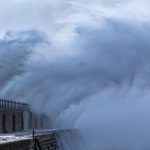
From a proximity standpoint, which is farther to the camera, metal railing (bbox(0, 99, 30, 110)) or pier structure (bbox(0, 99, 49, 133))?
metal railing (bbox(0, 99, 30, 110))

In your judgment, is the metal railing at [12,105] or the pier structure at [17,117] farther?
the metal railing at [12,105]

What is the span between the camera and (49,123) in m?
88.9

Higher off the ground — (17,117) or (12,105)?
(12,105)

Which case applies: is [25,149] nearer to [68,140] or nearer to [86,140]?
[68,140]

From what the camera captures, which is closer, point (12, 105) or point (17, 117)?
point (12, 105)

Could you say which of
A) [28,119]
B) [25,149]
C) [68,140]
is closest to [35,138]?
[25,149]

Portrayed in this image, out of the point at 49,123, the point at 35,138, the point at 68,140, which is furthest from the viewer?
the point at 49,123

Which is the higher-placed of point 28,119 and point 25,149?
point 28,119

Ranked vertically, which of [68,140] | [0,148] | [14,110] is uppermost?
[14,110]

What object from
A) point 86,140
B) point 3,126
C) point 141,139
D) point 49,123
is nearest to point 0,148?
point 3,126

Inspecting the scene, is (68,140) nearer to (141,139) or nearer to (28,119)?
(141,139)

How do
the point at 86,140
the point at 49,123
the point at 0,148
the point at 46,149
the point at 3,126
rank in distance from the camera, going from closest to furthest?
the point at 0,148, the point at 46,149, the point at 3,126, the point at 86,140, the point at 49,123

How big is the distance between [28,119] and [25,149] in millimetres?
55452

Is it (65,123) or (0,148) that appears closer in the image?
(0,148)
